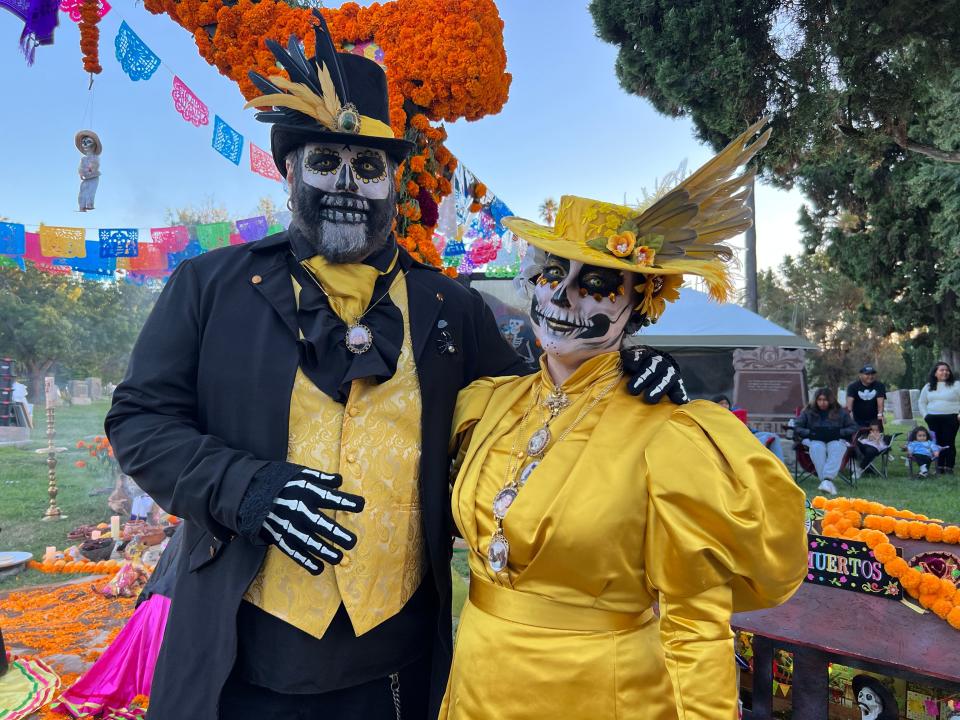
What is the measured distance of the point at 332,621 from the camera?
5.50 ft

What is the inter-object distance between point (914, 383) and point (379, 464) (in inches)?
1112

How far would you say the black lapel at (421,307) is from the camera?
1.90m

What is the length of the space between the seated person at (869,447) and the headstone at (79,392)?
31.4ft

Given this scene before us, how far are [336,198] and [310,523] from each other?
0.91 m

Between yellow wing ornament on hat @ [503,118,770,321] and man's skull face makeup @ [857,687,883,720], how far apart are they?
6.88 ft

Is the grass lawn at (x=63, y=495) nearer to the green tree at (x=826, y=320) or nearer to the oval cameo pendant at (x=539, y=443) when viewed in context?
the oval cameo pendant at (x=539, y=443)

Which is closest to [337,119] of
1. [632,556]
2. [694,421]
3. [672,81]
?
[694,421]

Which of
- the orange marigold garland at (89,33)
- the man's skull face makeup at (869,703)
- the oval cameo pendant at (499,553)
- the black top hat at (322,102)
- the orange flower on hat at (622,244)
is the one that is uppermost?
the orange marigold garland at (89,33)

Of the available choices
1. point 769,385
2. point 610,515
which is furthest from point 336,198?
point 769,385

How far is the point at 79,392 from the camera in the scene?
7.44 metres

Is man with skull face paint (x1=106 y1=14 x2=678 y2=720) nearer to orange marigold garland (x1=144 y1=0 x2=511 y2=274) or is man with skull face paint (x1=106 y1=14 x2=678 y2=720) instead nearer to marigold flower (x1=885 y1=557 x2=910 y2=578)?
orange marigold garland (x1=144 y1=0 x2=511 y2=274)

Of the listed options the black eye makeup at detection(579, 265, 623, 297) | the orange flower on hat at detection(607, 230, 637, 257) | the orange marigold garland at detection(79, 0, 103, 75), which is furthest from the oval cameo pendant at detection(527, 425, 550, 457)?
the orange marigold garland at detection(79, 0, 103, 75)

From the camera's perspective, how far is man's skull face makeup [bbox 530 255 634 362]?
177 centimetres

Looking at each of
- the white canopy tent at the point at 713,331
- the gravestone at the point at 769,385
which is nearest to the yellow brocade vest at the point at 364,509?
the white canopy tent at the point at 713,331
